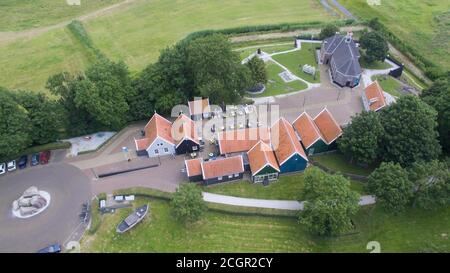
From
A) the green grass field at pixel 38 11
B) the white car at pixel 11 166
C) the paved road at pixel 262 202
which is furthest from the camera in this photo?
the green grass field at pixel 38 11

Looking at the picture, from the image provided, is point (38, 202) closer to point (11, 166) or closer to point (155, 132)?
point (11, 166)

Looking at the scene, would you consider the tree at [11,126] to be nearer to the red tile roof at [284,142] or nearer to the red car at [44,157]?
the red car at [44,157]

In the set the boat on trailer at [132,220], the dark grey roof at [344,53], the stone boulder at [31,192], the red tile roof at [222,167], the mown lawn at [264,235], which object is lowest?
the mown lawn at [264,235]

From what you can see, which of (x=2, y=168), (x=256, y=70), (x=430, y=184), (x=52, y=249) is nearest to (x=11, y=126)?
(x=2, y=168)

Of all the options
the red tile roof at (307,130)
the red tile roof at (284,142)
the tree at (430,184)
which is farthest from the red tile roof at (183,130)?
the tree at (430,184)

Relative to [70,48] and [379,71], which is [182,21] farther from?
[379,71]
